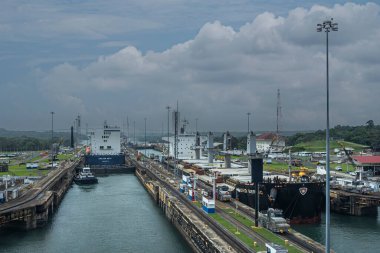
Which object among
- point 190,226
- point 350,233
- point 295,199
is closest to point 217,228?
point 190,226

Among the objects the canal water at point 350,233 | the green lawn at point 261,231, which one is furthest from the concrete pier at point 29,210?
the canal water at point 350,233

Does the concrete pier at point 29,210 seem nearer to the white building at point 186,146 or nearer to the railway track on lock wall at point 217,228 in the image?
the railway track on lock wall at point 217,228

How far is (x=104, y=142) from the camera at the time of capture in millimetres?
134625

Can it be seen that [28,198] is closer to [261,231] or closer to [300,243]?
[261,231]

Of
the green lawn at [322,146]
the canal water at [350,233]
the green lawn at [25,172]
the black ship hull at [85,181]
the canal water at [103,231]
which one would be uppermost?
the green lawn at [322,146]

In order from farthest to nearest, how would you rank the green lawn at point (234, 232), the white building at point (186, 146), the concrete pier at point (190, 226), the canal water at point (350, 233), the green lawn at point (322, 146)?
the green lawn at point (322, 146), the white building at point (186, 146), the canal water at point (350, 233), the concrete pier at point (190, 226), the green lawn at point (234, 232)

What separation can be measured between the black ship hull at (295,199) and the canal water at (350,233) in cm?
143

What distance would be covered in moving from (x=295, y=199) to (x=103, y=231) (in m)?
20.8

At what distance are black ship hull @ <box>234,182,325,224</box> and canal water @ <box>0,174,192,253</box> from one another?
11.0 meters

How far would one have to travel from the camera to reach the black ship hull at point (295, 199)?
51000 millimetres

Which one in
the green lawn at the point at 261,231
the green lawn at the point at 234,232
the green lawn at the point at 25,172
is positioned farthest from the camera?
the green lawn at the point at 25,172

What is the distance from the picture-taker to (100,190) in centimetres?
8475

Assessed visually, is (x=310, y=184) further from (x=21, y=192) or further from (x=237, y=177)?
(x=21, y=192)

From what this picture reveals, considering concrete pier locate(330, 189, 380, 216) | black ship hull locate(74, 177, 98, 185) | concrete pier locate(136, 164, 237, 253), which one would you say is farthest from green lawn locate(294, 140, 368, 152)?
concrete pier locate(136, 164, 237, 253)
